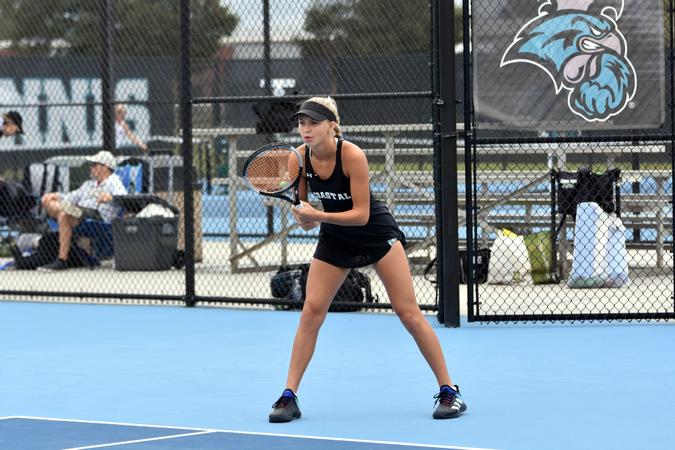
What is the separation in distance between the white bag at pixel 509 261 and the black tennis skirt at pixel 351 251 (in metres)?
6.12

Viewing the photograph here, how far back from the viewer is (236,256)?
574 inches

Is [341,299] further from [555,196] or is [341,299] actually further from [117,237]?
[117,237]

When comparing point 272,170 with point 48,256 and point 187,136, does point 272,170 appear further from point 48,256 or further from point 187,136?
point 48,256

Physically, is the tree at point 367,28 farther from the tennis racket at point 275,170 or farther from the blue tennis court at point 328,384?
the tennis racket at point 275,170

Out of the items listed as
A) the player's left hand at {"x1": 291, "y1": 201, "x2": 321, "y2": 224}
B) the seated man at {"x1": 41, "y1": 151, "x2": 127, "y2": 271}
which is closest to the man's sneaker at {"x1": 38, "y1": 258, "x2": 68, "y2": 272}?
the seated man at {"x1": 41, "y1": 151, "x2": 127, "y2": 271}

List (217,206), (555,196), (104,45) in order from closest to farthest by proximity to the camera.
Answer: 1. (555,196)
2. (104,45)
3. (217,206)

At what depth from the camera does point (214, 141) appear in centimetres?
1911

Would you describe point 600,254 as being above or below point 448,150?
below

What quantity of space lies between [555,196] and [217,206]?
11.0 m

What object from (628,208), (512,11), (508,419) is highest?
(512,11)

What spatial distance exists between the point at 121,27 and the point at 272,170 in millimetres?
25372

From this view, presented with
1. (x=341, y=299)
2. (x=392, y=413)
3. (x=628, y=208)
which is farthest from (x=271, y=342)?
(x=628, y=208)

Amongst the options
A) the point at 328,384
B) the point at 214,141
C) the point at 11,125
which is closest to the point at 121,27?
the point at 214,141

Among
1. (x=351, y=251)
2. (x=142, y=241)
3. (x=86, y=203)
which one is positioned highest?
(x=86, y=203)
